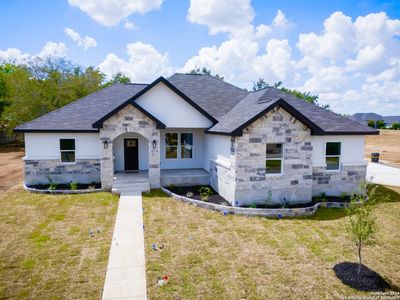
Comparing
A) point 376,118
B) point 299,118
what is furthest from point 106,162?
point 376,118

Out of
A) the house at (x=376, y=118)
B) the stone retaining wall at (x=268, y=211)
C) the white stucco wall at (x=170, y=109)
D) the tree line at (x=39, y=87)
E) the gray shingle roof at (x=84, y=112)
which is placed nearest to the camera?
the stone retaining wall at (x=268, y=211)

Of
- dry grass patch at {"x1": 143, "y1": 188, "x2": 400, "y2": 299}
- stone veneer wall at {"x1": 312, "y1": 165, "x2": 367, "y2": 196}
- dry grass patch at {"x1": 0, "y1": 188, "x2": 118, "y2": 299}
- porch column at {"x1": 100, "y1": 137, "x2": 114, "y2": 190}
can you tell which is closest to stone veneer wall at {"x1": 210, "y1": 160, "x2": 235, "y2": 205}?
dry grass patch at {"x1": 143, "y1": 188, "x2": 400, "y2": 299}

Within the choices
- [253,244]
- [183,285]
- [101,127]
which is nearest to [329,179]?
[253,244]

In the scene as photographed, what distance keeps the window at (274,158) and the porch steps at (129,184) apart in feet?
21.0

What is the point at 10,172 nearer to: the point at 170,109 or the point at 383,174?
the point at 170,109

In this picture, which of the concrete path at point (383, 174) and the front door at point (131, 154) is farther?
the concrete path at point (383, 174)

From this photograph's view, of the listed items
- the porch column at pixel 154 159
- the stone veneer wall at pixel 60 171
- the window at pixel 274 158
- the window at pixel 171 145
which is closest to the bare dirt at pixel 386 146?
the window at pixel 274 158

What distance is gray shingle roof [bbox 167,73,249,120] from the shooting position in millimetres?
17297

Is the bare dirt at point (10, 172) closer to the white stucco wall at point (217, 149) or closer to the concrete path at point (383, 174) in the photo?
the white stucco wall at point (217, 149)

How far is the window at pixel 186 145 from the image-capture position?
17.5 meters

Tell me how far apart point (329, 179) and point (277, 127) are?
4602mm

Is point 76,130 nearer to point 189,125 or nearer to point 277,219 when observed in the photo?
point 189,125

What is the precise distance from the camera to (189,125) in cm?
1595

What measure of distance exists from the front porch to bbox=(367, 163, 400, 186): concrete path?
10.7 m
